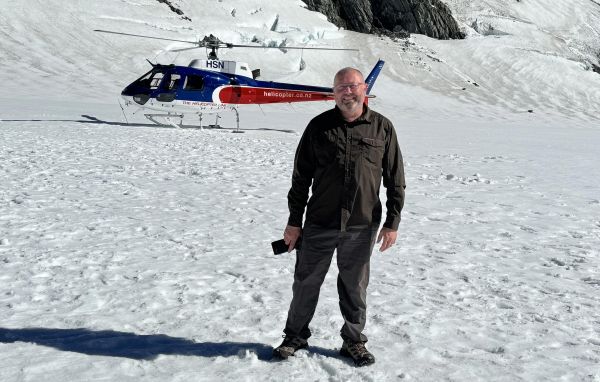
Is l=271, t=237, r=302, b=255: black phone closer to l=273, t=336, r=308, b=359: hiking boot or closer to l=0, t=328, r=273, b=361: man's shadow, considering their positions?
l=273, t=336, r=308, b=359: hiking boot

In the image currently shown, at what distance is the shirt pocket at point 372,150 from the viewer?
319 cm

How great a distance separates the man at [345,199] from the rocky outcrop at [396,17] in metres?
65.4

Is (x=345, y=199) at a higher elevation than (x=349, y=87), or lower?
lower

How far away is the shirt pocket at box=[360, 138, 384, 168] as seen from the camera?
319 cm

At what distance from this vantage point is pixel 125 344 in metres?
3.64

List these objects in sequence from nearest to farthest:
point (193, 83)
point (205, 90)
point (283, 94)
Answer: point (193, 83) < point (205, 90) < point (283, 94)

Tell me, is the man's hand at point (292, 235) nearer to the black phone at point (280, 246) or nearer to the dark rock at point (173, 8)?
the black phone at point (280, 246)

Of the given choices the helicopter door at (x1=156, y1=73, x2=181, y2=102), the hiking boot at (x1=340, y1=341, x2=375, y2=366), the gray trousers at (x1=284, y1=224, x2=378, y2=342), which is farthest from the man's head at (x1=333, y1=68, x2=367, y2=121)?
the helicopter door at (x1=156, y1=73, x2=181, y2=102)

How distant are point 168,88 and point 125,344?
47.6 ft

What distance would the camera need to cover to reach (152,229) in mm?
6527

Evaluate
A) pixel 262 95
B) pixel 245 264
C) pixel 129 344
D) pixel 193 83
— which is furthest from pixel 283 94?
pixel 129 344

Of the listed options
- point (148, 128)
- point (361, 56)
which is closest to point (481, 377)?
point (148, 128)

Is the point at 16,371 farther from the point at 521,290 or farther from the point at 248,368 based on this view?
the point at 521,290

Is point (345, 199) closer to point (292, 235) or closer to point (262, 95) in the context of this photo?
point (292, 235)
